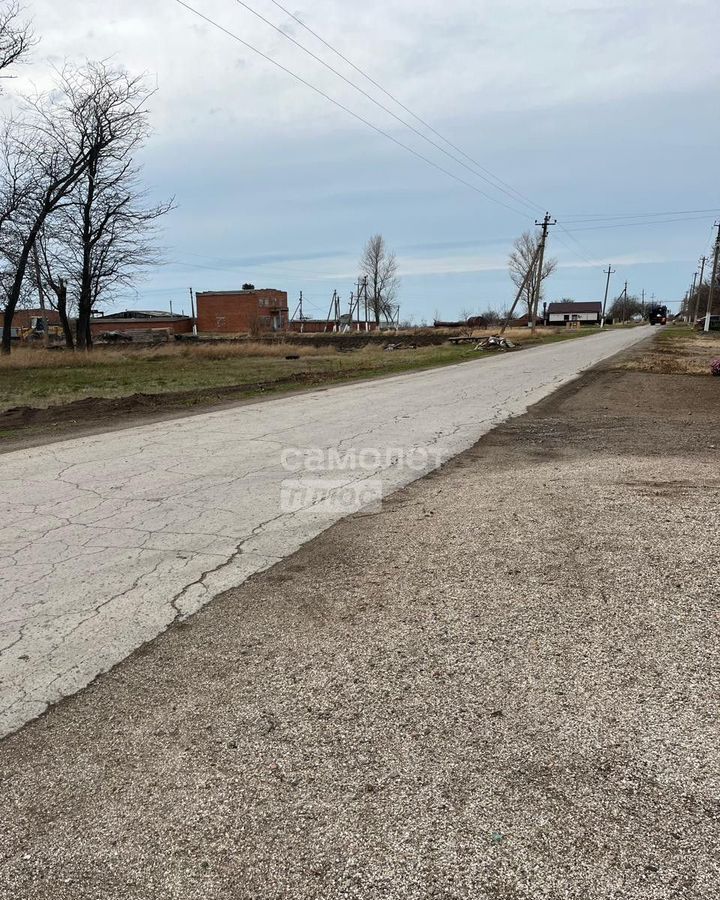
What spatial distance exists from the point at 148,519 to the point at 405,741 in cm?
354

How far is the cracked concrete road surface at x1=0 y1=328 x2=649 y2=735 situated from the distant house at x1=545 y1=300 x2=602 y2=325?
5040 inches

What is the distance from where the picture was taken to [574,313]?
132 meters

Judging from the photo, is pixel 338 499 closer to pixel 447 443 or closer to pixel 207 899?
pixel 447 443

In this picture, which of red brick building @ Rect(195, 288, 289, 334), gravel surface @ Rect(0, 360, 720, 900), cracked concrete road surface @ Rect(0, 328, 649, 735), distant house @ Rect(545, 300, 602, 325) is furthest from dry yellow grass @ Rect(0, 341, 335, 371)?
distant house @ Rect(545, 300, 602, 325)

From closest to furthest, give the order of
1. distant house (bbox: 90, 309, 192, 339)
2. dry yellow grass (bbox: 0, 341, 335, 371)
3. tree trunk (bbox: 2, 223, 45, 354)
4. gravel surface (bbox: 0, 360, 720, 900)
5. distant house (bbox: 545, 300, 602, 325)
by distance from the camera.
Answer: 1. gravel surface (bbox: 0, 360, 720, 900)
2. dry yellow grass (bbox: 0, 341, 335, 371)
3. tree trunk (bbox: 2, 223, 45, 354)
4. distant house (bbox: 90, 309, 192, 339)
5. distant house (bbox: 545, 300, 602, 325)

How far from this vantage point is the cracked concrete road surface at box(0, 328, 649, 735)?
3264mm

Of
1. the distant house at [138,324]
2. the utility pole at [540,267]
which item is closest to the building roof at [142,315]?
the distant house at [138,324]

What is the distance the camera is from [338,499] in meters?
5.81

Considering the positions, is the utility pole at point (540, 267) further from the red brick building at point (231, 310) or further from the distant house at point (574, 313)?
the distant house at point (574, 313)

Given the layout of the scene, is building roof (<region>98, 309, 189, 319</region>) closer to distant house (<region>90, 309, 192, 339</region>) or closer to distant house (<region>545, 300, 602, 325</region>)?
distant house (<region>90, 309, 192, 339</region>)

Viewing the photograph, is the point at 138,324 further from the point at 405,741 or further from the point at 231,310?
the point at 405,741

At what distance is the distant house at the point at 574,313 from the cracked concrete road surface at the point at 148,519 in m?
128

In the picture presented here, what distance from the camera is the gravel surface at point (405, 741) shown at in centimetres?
186

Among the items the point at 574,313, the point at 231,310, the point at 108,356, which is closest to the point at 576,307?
the point at 574,313
